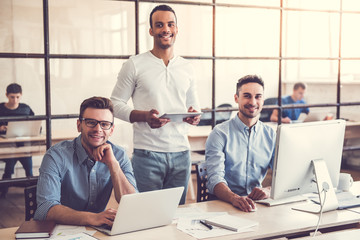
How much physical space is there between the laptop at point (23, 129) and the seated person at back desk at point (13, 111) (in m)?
0.04

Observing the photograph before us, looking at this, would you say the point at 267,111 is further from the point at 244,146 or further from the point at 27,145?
the point at 27,145

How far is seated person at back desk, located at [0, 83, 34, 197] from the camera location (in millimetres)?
3031

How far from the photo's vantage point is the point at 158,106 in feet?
9.37

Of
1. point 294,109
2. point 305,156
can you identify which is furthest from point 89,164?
point 294,109

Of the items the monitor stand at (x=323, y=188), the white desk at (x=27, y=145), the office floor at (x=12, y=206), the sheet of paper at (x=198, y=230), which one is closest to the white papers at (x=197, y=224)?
the sheet of paper at (x=198, y=230)

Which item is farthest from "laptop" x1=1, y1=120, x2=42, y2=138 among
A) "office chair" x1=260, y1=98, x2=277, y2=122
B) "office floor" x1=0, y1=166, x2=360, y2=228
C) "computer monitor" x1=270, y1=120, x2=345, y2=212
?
"office chair" x1=260, y1=98, x2=277, y2=122

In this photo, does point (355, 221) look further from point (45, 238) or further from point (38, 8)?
point (38, 8)

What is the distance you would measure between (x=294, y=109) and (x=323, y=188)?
1.97 meters

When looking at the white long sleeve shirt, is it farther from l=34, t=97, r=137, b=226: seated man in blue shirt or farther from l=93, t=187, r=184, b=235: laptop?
l=93, t=187, r=184, b=235: laptop

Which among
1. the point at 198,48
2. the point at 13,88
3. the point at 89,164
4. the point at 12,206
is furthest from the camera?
the point at 198,48

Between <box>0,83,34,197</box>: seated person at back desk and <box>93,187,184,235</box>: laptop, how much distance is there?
1319 millimetres

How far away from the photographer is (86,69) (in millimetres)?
3301

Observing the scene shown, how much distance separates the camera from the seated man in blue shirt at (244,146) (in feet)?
9.39

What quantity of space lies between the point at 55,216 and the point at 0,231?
0.22 metres
